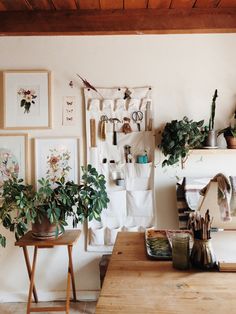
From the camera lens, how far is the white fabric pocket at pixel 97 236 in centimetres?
264

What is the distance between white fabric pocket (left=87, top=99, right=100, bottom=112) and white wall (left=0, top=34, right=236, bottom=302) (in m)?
0.09

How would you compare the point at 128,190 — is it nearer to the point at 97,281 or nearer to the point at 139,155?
the point at 139,155

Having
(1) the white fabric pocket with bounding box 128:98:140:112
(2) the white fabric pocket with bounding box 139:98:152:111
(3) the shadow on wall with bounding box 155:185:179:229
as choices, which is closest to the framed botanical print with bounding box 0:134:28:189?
(1) the white fabric pocket with bounding box 128:98:140:112

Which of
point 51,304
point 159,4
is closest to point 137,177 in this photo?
point 51,304

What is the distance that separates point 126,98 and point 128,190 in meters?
0.83

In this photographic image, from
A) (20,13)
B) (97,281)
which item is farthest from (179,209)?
(20,13)

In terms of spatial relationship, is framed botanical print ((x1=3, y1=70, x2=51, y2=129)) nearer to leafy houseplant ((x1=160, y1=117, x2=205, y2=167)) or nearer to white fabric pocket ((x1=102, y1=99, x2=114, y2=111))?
white fabric pocket ((x1=102, y1=99, x2=114, y2=111))

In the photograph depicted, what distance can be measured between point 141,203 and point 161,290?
1551mm

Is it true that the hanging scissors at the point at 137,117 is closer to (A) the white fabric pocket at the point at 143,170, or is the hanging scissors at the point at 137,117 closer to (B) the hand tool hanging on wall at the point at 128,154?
(B) the hand tool hanging on wall at the point at 128,154

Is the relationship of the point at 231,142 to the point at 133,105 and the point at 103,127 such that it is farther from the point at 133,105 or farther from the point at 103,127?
the point at 103,127

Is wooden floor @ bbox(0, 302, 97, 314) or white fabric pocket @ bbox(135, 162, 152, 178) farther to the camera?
white fabric pocket @ bbox(135, 162, 152, 178)

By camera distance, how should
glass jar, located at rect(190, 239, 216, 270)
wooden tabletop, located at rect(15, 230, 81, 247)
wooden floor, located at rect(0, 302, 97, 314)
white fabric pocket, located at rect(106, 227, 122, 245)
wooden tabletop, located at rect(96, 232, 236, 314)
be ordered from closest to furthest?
wooden tabletop, located at rect(96, 232, 236, 314), glass jar, located at rect(190, 239, 216, 270), wooden tabletop, located at rect(15, 230, 81, 247), wooden floor, located at rect(0, 302, 97, 314), white fabric pocket, located at rect(106, 227, 122, 245)

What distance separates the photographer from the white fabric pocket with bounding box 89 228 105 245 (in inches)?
104

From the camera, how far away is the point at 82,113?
270 cm
